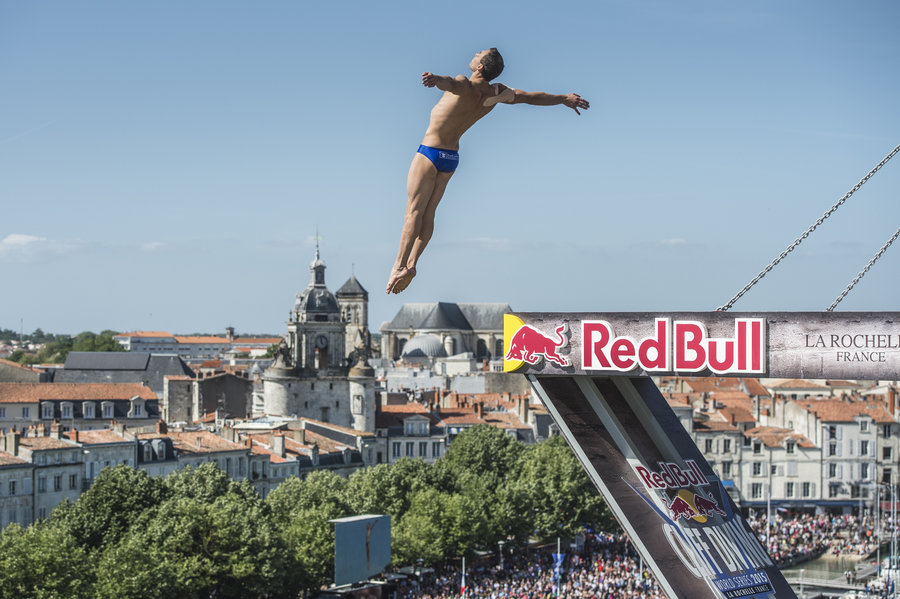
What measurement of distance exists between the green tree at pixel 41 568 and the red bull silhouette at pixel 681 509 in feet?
91.1

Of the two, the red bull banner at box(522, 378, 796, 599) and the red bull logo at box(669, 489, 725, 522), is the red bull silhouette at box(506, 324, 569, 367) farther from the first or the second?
the red bull logo at box(669, 489, 725, 522)

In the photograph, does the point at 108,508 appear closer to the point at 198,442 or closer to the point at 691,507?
the point at 198,442

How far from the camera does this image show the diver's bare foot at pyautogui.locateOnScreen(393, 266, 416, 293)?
15.9 metres

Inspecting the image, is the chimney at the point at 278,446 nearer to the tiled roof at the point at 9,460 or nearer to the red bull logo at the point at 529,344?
the tiled roof at the point at 9,460

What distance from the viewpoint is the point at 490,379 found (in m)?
150

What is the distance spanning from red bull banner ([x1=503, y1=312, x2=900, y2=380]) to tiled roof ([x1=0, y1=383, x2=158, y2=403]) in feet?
292

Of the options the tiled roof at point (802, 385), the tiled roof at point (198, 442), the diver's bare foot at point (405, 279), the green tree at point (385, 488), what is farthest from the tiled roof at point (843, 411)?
the diver's bare foot at point (405, 279)

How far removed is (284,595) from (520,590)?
10627 mm

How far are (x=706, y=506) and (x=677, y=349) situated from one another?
505 cm

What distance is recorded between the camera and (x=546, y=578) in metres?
65.2

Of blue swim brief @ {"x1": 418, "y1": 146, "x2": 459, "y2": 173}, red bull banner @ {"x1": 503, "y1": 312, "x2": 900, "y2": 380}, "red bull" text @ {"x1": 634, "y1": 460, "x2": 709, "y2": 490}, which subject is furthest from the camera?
"red bull" text @ {"x1": 634, "y1": 460, "x2": 709, "y2": 490}

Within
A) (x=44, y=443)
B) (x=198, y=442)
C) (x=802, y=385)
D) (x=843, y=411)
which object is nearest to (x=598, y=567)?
(x=198, y=442)

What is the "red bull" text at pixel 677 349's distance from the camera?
19.2 meters

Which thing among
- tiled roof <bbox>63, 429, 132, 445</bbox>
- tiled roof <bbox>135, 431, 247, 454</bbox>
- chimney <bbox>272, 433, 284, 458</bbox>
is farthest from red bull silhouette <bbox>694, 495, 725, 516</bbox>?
chimney <bbox>272, 433, 284, 458</bbox>
